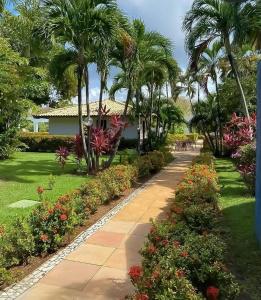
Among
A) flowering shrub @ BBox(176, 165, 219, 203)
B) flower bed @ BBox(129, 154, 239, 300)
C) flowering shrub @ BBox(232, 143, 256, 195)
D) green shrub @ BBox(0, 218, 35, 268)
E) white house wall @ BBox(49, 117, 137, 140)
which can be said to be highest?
white house wall @ BBox(49, 117, 137, 140)

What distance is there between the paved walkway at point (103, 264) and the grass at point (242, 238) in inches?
57.9

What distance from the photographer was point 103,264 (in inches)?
231

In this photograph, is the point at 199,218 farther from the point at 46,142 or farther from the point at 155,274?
the point at 46,142

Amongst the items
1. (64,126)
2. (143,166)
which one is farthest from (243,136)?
(64,126)

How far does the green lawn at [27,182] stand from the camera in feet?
31.6

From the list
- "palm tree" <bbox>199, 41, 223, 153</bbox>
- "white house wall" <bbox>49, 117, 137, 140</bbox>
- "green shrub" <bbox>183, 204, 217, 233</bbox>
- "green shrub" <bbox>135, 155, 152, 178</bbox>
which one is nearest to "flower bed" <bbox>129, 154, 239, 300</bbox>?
"green shrub" <bbox>183, 204, 217, 233</bbox>

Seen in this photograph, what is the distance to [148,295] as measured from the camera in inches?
149

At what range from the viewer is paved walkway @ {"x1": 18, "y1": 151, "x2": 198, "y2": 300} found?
489 cm

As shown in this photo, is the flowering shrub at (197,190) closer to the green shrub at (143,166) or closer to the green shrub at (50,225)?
the green shrub at (50,225)

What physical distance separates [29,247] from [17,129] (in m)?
17.1

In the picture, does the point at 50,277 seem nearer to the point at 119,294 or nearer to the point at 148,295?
the point at 119,294

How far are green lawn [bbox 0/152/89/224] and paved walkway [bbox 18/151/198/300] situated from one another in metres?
2.27

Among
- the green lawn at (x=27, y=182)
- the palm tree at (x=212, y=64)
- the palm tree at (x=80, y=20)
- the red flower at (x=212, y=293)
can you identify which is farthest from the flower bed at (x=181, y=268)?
the palm tree at (x=212, y=64)

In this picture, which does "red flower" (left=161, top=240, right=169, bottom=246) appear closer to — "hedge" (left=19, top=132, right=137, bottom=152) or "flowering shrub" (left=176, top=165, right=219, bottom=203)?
"flowering shrub" (left=176, top=165, right=219, bottom=203)
